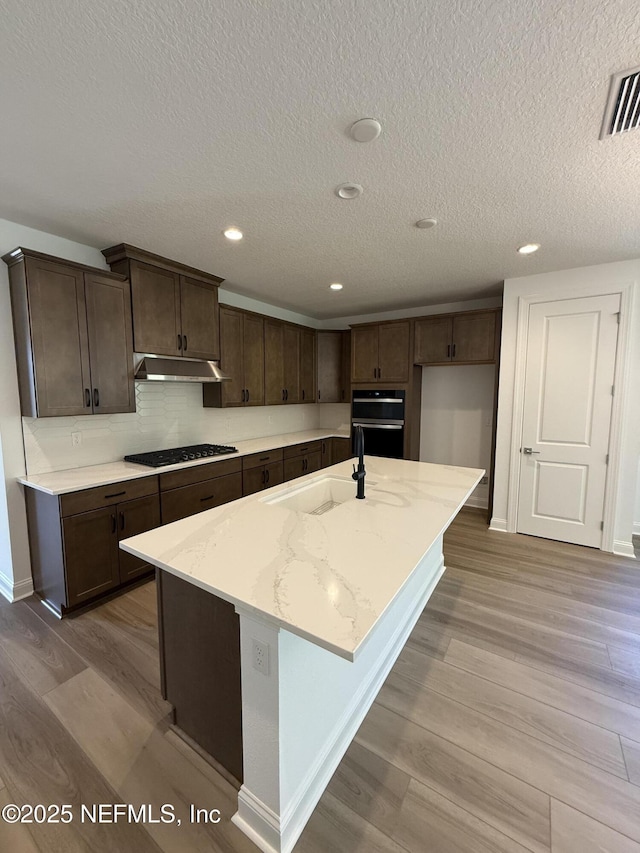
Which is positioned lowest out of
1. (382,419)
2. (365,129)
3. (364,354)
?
(382,419)

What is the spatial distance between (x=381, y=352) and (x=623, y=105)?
3210 mm

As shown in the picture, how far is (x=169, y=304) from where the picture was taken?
3066mm

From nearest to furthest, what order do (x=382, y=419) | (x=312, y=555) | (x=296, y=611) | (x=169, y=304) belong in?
1. (x=296, y=611)
2. (x=312, y=555)
3. (x=169, y=304)
4. (x=382, y=419)

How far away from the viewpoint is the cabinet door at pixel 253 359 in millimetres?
3986

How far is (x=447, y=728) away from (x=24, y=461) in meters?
3.11

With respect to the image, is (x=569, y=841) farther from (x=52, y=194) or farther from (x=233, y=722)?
(x=52, y=194)

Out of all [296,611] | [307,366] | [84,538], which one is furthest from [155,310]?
[296,611]

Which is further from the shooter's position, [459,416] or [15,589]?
[459,416]

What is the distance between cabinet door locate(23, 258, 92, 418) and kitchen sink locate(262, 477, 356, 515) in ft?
5.59

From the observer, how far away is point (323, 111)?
4.57 feet

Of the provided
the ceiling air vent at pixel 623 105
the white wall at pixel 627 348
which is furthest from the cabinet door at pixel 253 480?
the ceiling air vent at pixel 623 105

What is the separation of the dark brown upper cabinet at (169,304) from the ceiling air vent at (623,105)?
291cm

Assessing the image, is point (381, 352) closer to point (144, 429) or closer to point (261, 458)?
point (261, 458)

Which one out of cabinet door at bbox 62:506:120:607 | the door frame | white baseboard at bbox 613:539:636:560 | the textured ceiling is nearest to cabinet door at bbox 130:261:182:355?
the textured ceiling
